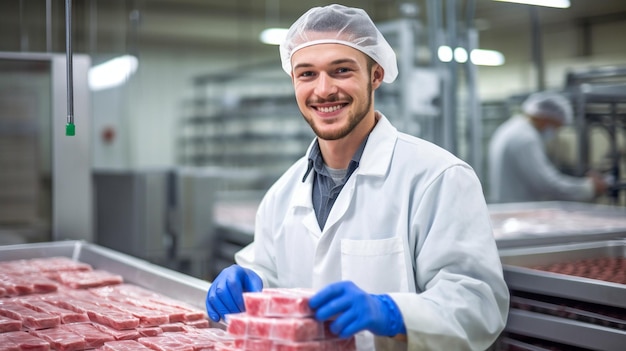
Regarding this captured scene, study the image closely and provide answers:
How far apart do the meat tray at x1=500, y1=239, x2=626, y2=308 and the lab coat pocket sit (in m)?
0.92

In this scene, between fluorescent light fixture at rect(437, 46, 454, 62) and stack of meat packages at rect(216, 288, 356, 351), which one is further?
fluorescent light fixture at rect(437, 46, 454, 62)

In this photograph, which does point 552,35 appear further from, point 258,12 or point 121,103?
point 121,103

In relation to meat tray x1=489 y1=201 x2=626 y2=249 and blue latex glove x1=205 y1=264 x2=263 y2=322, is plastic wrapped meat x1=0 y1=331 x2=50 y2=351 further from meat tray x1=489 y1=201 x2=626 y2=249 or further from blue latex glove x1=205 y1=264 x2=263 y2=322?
meat tray x1=489 y1=201 x2=626 y2=249

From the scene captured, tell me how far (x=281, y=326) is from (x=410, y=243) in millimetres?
544

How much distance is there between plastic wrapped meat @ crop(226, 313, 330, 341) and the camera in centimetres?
127

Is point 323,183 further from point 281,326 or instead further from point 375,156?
point 281,326

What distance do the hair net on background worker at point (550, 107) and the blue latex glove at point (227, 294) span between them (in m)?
3.81

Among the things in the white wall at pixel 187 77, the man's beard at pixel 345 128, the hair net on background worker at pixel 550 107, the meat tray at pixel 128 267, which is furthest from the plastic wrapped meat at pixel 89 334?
the white wall at pixel 187 77

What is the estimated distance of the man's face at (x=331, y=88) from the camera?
1.73m

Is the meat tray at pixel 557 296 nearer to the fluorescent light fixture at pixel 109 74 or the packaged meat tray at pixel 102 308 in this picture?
the packaged meat tray at pixel 102 308

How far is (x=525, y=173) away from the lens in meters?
5.20

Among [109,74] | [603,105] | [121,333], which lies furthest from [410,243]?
[109,74]

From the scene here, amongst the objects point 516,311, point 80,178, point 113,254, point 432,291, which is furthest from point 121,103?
point 432,291

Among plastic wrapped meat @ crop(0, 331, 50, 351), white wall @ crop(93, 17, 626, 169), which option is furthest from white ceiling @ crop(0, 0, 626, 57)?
plastic wrapped meat @ crop(0, 331, 50, 351)
